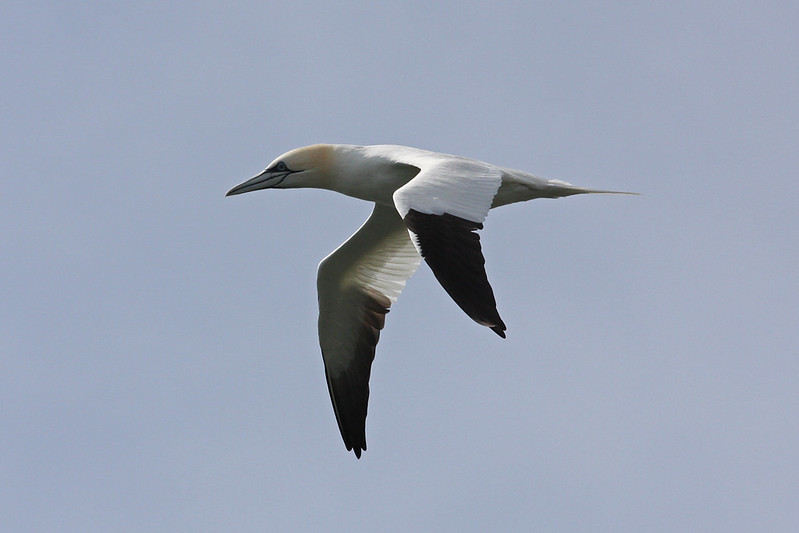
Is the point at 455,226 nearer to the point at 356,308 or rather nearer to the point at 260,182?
the point at 260,182

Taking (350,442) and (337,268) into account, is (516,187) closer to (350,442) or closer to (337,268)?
(337,268)

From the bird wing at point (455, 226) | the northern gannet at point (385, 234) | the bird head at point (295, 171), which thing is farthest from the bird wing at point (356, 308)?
the bird wing at point (455, 226)

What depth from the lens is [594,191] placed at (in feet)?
44.9

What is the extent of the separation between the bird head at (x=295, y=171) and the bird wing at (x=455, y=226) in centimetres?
170

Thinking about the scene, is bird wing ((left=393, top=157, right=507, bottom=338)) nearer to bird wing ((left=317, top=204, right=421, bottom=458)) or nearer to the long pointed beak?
the long pointed beak

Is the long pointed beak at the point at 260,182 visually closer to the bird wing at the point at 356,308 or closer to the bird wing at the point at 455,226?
the bird wing at the point at 356,308

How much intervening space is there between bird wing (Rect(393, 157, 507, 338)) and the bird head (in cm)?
170

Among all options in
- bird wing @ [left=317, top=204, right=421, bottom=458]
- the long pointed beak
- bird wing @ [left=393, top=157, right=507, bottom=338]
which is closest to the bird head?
the long pointed beak

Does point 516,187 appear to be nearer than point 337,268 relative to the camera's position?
Yes

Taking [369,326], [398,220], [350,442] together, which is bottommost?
[350,442]

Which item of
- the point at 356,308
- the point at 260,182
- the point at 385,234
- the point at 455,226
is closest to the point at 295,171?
the point at 260,182

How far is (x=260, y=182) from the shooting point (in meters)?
13.7

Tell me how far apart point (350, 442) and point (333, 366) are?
805mm

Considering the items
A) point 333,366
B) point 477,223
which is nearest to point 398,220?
point 333,366
